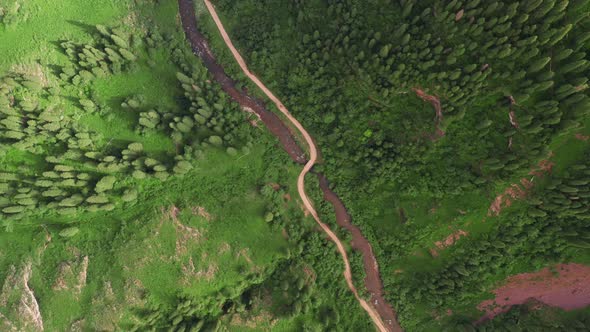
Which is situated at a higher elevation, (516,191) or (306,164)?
(516,191)

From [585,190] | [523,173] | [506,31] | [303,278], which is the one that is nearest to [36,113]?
[303,278]

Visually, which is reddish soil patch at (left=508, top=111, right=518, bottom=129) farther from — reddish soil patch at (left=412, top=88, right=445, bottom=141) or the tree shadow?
the tree shadow

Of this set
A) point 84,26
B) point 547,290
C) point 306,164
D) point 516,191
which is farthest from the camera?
point 306,164

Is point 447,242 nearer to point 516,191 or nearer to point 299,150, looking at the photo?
point 516,191

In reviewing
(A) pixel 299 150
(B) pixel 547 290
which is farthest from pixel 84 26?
(B) pixel 547 290

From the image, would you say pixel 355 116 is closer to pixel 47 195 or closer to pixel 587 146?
pixel 587 146

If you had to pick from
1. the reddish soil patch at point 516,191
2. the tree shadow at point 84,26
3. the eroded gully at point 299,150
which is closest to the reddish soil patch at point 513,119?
the reddish soil patch at point 516,191

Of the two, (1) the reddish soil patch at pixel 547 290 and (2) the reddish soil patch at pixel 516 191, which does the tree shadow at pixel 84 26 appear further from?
(1) the reddish soil patch at pixel 547 290

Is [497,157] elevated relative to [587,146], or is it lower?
lower
